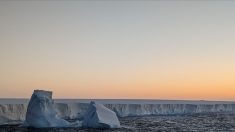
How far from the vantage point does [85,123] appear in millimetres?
34562

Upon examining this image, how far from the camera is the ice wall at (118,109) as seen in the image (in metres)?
40.5

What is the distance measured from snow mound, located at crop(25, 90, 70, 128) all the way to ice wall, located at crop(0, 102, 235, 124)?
4410 millimetres

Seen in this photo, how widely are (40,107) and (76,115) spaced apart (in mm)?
14237

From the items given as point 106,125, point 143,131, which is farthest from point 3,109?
point 143,131

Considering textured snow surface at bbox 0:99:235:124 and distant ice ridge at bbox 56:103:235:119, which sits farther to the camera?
distant ice ridge at bbox 56:103:235:119

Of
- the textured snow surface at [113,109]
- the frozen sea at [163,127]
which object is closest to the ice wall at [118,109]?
the textured snow surface at [113,109]

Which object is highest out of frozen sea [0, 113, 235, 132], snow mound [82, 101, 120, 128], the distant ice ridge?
the distant ice ridge

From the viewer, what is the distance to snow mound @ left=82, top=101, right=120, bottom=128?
33.0 metres

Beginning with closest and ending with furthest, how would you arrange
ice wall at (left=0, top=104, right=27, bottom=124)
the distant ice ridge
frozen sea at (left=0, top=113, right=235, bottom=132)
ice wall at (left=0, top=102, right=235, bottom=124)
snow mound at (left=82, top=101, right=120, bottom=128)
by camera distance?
1. frozen sea at (left=0, top=113, right=235, bottom=132)
2. snow mound at (left=82, top=101, right=120, bottom=128)
3. ice wall at (left=0, top=104, right=27, bottom=124)
4. ice wall at (left=0, top=102, right=235, bottom=124)
5. the distant ice ridge

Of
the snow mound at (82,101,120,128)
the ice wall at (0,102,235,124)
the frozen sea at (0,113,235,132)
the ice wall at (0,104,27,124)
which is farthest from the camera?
the ice wall at (0,102,235,124)

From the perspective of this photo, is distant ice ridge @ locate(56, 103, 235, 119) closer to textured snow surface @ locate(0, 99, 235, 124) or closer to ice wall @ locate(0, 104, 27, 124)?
textured snow surface @ locate(0, 99, 235, 124)

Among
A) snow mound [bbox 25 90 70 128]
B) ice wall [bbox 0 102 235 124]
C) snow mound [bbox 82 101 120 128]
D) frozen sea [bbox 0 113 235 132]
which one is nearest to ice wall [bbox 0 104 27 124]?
ice wall [bbox 0 102 235 124]

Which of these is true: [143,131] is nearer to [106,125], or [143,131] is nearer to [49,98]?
[106,125]

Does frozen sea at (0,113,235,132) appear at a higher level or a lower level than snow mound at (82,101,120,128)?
lower
